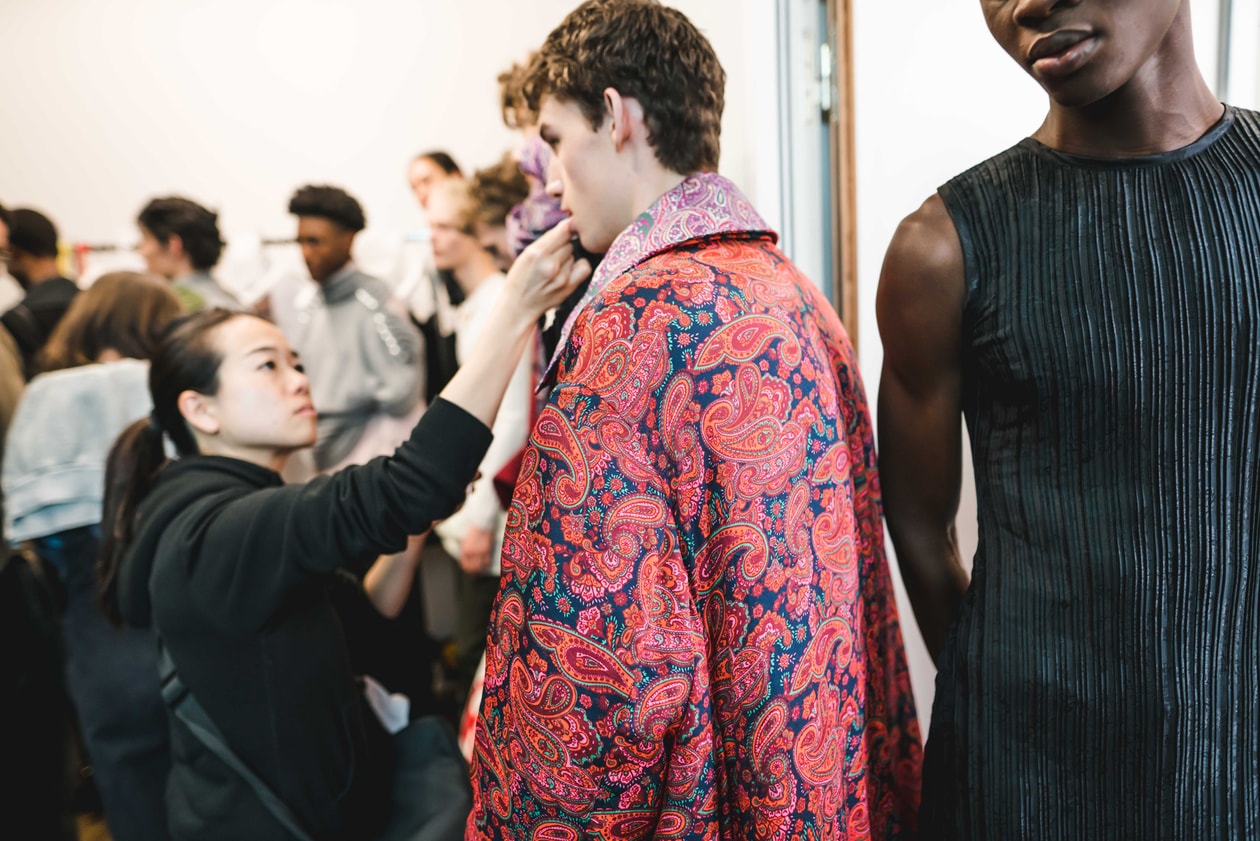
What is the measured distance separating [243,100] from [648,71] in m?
3.60

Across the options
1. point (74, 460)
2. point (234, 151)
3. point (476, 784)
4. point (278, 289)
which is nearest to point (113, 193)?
point (234, 151)

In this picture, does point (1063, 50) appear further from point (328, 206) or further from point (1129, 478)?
point (328, 206)

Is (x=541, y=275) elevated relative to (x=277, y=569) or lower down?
elevated

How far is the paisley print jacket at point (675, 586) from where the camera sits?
77 cm

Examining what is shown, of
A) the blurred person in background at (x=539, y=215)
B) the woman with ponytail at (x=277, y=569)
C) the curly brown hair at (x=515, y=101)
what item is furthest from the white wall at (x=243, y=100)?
the woman with ponytail at (x=277, y=569)

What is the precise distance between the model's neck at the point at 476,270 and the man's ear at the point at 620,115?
1471 mm

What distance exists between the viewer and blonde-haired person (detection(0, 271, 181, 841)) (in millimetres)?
1686

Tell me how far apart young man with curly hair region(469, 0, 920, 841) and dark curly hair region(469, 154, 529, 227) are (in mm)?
1380

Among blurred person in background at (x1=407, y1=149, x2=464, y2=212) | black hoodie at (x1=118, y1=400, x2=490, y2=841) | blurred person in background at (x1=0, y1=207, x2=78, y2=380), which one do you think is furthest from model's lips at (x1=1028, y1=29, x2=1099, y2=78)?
blurred person in background at (x1=0, y1=207, x2=78, y2=380)

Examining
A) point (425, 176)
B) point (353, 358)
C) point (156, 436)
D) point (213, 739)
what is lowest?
point (213, 739)

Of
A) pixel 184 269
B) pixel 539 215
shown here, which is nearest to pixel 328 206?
pixel 184 269

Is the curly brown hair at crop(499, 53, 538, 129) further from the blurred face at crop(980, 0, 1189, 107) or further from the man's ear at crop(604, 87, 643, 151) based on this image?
the blurred face at crop(980, 0, 1189, 107)

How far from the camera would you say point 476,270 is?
2412 mm

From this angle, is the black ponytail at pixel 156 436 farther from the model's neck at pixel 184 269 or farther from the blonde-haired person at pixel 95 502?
the model's neck at pixel 184 269
